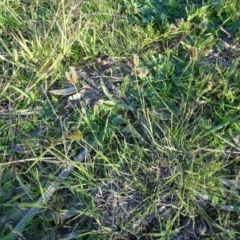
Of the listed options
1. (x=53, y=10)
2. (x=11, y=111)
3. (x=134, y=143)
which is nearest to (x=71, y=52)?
(x=53, y=10)

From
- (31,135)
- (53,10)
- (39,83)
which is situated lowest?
(31,135)

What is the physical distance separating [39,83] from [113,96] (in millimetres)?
301

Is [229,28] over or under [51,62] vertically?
over

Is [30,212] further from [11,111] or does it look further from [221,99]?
[221,99]

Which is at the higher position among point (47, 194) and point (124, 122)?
point (124, 122)

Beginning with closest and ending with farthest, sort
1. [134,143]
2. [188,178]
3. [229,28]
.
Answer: [188,178]
[134,143]
[229,28]

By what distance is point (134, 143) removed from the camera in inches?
64.7

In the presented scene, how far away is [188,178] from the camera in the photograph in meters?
1.54

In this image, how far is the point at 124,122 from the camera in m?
1.67

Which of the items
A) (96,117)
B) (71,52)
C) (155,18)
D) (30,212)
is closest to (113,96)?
(96,117)

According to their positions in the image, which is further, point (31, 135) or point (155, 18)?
point (155, 18)

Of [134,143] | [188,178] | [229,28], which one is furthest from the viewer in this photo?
[229,28]

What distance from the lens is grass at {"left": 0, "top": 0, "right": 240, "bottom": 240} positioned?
1537 mm

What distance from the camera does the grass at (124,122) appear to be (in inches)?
60.5
